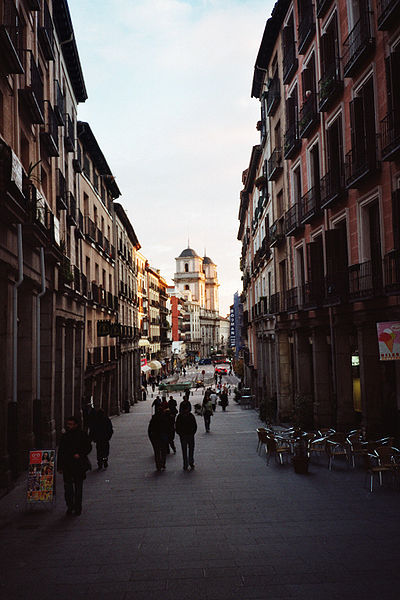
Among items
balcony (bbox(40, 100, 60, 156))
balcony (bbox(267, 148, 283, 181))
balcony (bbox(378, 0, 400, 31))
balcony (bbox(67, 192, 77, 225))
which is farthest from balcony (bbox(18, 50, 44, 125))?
balcony (bbox(267, 148, 283, 181))

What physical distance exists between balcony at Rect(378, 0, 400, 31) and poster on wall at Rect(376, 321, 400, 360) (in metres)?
7.21

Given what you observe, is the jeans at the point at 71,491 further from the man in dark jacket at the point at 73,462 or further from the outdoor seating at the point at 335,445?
the outdoor seating at the point at 335,445

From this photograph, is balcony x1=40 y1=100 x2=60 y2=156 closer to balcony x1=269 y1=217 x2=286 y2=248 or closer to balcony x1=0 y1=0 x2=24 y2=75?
balcony x1=0 y1=0 x2=24 y2=75

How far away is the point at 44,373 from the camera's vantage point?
58.0 ft

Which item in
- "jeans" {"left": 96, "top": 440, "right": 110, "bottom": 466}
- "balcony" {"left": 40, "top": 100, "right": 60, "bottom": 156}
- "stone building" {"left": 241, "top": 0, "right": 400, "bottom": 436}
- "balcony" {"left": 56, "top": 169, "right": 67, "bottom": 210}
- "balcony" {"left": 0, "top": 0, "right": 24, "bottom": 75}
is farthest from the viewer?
"balcony" {"left": 56, "top": 169, "right": 67, "bottom": 210}

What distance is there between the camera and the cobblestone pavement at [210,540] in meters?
6.14

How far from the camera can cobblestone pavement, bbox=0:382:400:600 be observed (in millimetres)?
6137

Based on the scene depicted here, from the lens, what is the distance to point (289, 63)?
2355 cm

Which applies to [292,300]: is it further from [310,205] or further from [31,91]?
[31,91]

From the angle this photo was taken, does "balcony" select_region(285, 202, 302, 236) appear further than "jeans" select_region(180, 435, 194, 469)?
Yes

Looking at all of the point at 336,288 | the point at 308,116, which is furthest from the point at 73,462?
the point at 308,116

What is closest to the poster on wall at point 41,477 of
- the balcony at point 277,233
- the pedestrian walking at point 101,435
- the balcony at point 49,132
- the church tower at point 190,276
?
the pedestrian walking at point 101,435

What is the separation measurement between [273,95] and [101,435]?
20.1 metres

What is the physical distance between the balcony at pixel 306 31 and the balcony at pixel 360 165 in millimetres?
6803
